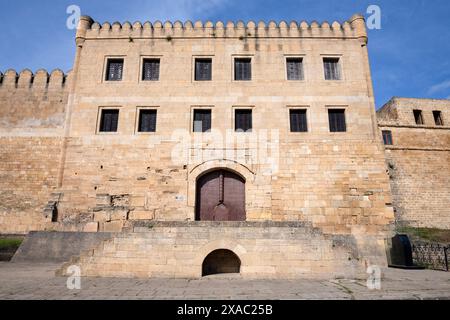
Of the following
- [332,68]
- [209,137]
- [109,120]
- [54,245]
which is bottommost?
[54,245]

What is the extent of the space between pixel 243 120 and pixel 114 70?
716 cm

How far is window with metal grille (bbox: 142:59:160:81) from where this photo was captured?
47.2 ft

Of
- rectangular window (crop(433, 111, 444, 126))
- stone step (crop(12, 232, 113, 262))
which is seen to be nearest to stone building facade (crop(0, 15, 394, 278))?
stone step (crop(12, 232, 113, 262))

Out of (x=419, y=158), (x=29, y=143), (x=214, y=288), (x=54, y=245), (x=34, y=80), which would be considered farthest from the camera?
(x=419, y=158)

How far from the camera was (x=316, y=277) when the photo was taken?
26.2ft

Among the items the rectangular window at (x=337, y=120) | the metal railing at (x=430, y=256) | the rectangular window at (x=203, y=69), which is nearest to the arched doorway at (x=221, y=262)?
the metal railing at (x=430, y=256)

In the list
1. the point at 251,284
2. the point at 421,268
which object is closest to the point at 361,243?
the point at 421,268

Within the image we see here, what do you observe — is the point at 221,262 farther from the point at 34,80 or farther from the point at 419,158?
the point at 419,158

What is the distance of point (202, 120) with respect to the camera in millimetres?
13727

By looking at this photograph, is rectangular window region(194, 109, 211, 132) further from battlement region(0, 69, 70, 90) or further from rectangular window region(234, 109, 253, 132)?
battlement region(0, 69, 70, 90)

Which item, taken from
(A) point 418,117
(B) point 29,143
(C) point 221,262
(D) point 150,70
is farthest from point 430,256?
(B) point 29,143

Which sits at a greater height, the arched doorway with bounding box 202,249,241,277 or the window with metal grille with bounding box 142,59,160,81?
the window with metal grille with bounding box 142,59,160,81

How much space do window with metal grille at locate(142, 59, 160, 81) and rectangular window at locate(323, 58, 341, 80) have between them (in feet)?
28.3
